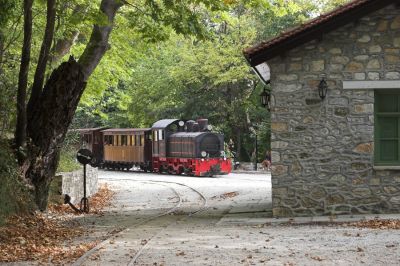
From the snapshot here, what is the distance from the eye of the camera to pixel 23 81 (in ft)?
43.7

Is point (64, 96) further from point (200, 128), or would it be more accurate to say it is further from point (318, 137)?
point (200, 128)

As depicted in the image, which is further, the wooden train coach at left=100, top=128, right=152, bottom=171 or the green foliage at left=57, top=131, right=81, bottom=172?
the wooden train coach at left=100, top=128, right=152, bottom=171

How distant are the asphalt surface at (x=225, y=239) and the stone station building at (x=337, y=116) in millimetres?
1197

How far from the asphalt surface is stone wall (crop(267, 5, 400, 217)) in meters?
1.15

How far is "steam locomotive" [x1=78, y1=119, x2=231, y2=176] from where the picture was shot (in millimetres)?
33438

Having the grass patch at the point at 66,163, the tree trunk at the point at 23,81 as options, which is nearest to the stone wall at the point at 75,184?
the grass patch at the point at 66,163

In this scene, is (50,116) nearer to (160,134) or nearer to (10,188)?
(10,188)

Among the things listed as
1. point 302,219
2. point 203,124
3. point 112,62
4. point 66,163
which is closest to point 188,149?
point 203,124

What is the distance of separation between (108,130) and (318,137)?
3021cm

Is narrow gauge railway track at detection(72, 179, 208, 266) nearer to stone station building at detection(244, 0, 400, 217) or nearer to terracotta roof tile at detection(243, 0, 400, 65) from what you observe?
stone station building at detection(244, 0, 400, 217)

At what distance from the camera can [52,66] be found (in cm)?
1806

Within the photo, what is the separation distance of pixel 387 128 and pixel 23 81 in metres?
8.02

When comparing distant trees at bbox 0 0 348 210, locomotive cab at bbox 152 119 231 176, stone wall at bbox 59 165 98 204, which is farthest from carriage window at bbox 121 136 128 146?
stone wall at bbox 59 165 98 204

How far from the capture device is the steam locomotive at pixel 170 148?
33.4 meters
